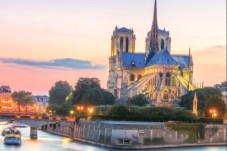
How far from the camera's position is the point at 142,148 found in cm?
3525

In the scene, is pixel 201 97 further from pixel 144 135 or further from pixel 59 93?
pixel 59 93

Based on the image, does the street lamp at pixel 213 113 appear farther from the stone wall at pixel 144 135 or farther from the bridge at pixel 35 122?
the bridge at pixel 35 122

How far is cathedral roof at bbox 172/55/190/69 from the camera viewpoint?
255 ft

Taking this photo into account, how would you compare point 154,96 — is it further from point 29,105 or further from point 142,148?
point 29,105

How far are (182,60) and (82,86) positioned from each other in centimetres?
1745

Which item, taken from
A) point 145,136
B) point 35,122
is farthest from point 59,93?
point 145,136

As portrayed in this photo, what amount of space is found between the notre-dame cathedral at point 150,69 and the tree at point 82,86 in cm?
603

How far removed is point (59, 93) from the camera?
289 feet

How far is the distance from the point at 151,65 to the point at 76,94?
40.4ft

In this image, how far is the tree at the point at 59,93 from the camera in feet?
286

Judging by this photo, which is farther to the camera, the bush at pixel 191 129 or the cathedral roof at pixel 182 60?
the cathedral roof at pixel 182 60

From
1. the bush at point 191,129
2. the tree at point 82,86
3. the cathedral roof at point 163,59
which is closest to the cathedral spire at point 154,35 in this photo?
the cathedral roof at point 163,59

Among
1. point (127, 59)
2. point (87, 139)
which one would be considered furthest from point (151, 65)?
point (87, 139)

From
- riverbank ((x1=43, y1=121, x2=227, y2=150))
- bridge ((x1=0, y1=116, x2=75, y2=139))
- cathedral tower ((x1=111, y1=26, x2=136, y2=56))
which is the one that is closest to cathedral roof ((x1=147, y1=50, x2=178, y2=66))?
cathedral tower ((x1=111, y1=26, x2=136, y2=56))
